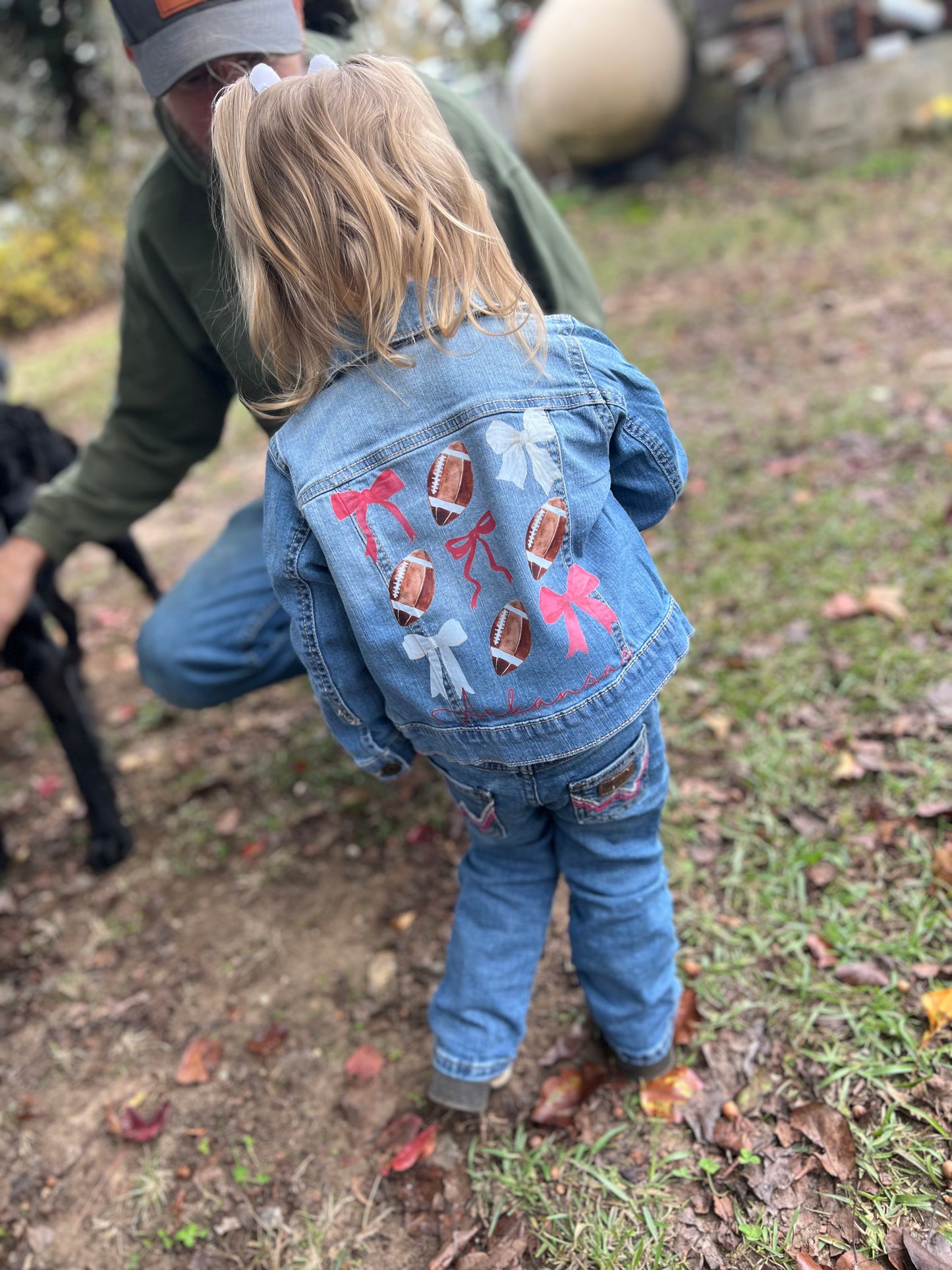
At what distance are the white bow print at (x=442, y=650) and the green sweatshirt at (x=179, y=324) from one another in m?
0.82

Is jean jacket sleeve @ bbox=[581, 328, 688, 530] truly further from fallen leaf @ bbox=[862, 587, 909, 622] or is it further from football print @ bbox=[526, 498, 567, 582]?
fallen leaf @ bbox=[862, 587, 909, 622]

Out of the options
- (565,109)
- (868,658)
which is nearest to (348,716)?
(868,658)

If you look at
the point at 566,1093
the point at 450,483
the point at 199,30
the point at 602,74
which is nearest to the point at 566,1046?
the point at 566,1093

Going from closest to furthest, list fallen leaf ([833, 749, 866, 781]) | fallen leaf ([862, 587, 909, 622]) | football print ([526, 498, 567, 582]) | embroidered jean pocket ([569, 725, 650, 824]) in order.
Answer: football print ([526, 498, 567, 582]) → embroidered jean pocket ([569, 725, 650, 824]) → fallen leaf ([833, 749, 866, 781]) → fallen leaf ([862, 587, 909, 622])

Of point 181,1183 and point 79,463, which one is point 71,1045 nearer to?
point 181,1183

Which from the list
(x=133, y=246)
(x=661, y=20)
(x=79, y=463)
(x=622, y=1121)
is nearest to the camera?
(x=622, y=1121)

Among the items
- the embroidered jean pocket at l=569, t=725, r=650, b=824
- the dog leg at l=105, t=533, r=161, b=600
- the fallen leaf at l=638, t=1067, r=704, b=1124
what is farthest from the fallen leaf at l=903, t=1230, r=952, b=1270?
the dog leg at l=105, t=533, r=161, b=600

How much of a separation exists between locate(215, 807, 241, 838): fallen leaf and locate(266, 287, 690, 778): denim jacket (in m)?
1.47

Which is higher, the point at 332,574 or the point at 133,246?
the point at 133,246

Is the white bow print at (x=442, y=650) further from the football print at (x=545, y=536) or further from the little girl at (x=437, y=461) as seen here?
the football print at (x=545, y=536)

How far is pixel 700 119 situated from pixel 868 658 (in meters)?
7.82

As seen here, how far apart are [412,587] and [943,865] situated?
1.44m

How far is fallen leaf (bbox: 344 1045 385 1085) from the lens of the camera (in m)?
2.04

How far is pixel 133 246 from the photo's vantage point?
2225 mm
